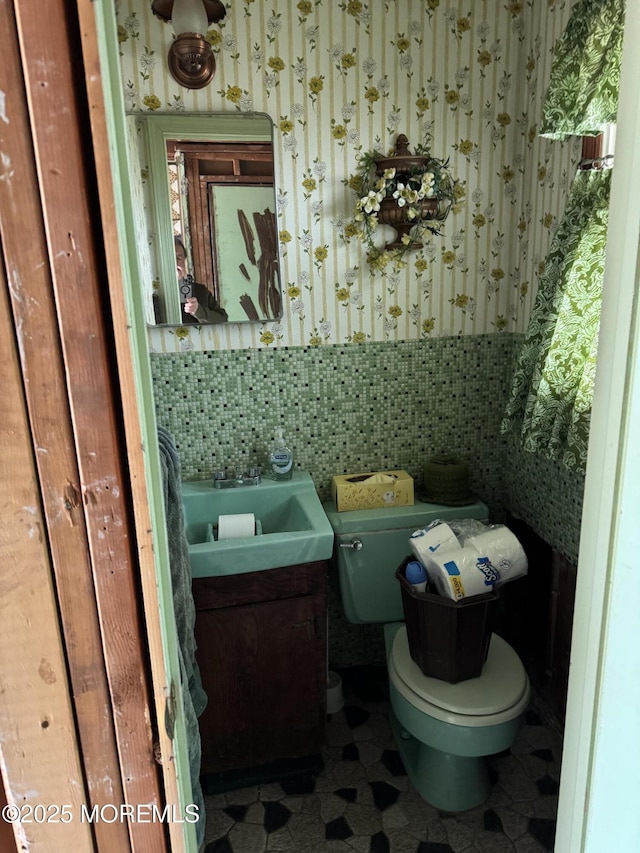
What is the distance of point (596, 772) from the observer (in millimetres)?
881

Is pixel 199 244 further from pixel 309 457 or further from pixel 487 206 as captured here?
pixel 487 206

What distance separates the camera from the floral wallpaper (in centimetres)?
179

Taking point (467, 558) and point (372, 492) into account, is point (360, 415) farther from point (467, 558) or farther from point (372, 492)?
point (467, 558)

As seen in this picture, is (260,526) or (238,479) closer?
(260,526)

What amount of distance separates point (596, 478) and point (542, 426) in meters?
0.94

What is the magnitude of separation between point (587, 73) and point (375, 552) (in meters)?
1.52

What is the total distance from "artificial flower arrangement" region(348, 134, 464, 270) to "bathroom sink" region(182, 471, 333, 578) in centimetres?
87

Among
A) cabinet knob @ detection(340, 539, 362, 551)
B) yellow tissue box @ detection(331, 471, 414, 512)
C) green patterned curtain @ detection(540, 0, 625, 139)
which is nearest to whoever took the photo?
green patterned curtain @ detection(540, 0, 625, 139)

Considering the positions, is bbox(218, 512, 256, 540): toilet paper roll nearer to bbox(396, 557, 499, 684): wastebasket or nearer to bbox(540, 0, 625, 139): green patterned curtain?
bbox(396, 557, 499, 684): wastebasket

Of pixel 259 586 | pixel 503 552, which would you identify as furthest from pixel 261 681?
pixel 503 552

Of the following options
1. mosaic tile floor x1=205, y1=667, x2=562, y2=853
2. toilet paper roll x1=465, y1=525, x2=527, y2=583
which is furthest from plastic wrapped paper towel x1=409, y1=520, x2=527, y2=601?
mosaic tile floor x1=205, y1=667, x2=562, y2=853

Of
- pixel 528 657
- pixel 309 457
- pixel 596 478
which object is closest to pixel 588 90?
pixel 596 478

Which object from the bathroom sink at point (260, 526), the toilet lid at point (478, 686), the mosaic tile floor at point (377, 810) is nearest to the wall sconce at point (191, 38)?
the bathroom sink at point (260, 526)

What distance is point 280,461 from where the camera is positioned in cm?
203
